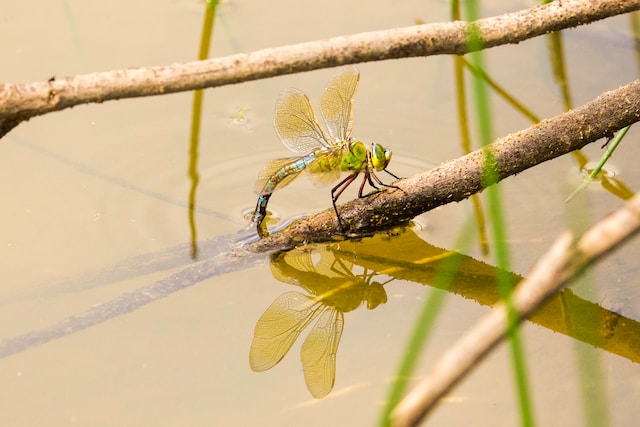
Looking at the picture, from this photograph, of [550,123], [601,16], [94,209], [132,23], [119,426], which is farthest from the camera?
[132,23]

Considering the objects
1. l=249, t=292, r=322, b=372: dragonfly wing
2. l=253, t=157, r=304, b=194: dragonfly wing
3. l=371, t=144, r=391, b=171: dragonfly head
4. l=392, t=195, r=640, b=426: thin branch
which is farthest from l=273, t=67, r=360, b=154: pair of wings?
l=392, t=195, r=640, b=426: thin branch

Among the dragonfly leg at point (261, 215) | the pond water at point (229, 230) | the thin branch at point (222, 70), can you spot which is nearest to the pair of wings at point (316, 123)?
the dragonfly leg at point (261, 215)

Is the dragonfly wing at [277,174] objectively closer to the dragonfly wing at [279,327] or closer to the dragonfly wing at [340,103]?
the dragonfly wing at [340,103]

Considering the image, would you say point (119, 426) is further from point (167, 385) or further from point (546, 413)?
point (546, 413)

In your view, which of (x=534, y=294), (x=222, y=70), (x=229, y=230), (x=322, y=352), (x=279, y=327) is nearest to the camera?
(x=534, y=294)

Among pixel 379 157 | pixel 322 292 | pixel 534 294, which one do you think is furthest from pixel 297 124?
pixel 534 294

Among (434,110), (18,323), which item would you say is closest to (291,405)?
(18,323)

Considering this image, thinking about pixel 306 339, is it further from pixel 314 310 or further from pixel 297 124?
pixel 297 124
